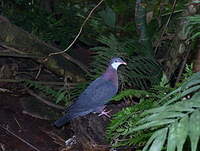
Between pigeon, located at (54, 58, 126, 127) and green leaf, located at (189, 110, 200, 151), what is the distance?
74.1 inches

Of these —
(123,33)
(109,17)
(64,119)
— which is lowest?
(64,119)

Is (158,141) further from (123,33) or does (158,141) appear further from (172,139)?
(123,33)

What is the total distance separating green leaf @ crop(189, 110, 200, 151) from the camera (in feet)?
3.06

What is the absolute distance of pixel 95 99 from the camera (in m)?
2.95

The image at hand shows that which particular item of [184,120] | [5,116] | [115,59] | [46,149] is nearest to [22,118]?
[5,116]

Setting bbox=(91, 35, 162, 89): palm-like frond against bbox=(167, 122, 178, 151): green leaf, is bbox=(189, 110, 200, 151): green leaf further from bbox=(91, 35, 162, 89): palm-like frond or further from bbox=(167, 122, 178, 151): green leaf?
bbox=(91, 35, 162, 89): palm-like frond

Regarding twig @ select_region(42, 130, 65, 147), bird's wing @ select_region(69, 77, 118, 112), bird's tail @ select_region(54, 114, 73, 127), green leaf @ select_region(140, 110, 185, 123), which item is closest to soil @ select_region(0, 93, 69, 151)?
twig @ select_region(42, 130, 65, 147)

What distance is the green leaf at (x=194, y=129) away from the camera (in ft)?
3.06

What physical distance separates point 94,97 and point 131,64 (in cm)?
50

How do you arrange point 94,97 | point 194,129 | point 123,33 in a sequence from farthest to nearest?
point 123,33 < point 94,97 < point 194,129

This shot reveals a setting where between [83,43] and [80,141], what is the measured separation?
1945 millimetres

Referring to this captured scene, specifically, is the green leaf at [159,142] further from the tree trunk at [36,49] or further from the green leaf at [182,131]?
the tree trunk at [36,49]

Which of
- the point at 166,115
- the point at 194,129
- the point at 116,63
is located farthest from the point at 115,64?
the point at 194,129

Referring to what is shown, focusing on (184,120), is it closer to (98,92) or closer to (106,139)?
(106,139)
